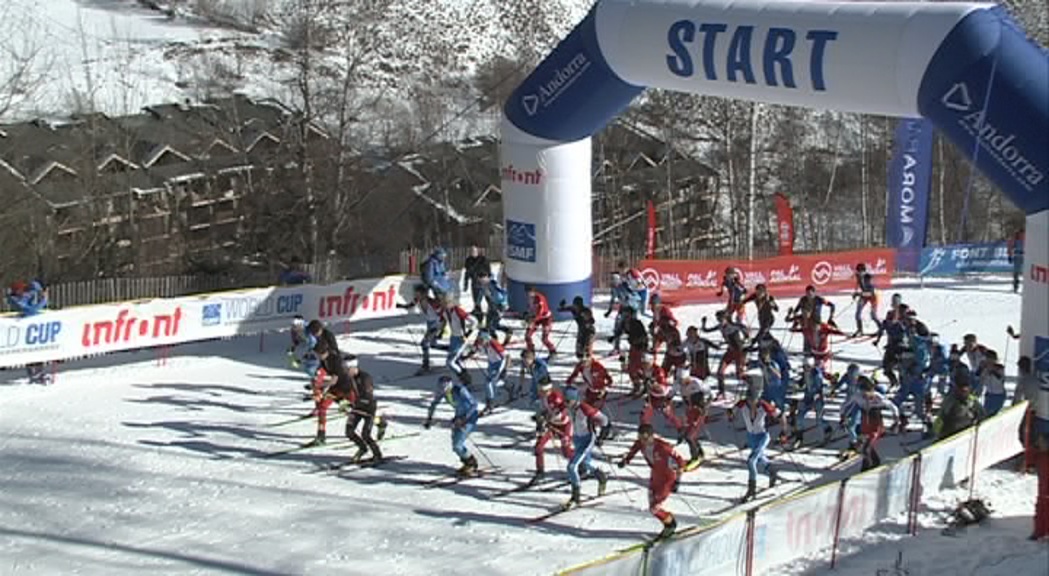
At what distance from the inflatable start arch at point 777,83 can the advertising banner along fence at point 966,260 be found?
29.5 feet

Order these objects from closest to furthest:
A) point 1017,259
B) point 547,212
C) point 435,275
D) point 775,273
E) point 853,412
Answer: point 853,412
point 435,275
point 547,212
point 775,273
point 1017,259

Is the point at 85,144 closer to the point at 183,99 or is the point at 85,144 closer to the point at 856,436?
the point at 183,99

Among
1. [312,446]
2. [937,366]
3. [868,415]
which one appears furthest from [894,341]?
[312,446]

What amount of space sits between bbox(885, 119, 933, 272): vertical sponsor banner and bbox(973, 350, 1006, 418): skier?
32.4 ft

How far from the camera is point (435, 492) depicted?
16.6m

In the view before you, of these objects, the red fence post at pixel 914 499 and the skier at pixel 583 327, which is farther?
the skier at pixel 583 327

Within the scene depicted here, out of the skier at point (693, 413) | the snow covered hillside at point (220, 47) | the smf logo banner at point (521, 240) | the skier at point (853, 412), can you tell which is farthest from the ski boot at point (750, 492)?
the snow covered hillside at point (220, 47)

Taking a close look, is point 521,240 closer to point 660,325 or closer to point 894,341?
point 660,325

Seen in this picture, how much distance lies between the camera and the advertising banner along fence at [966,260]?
2947 cm

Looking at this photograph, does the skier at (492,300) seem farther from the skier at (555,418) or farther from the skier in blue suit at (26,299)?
the skier in blue suit at (26,299)

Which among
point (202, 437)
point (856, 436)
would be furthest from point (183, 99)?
point (856, 436)

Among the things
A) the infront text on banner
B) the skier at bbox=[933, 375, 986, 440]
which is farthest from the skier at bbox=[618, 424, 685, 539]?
the infront text on banner

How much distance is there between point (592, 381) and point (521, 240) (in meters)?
7.19

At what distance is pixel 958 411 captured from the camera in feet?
53.7
